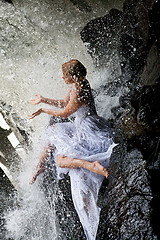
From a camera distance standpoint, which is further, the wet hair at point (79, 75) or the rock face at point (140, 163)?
the wet hair at point (79, 75)

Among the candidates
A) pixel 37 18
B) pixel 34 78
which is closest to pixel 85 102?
pixel 34 78

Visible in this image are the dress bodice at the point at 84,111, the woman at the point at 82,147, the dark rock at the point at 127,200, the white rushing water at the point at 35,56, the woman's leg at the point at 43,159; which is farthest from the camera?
the white rushing water at the point at 35,56

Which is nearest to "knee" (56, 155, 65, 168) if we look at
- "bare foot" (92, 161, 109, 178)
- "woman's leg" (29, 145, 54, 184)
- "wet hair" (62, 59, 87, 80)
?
"woman's leg" (29, 145, 54, 184)

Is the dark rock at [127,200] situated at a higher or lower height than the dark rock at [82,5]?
lower

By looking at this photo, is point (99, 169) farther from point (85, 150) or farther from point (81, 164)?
Result: point (85, 150)

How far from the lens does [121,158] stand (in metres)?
2.02

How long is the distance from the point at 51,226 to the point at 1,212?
1852 mm

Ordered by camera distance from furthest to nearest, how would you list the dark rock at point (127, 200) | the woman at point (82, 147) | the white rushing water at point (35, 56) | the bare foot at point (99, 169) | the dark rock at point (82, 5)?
the dark rock at point (82, 5), the white rushing water at point (35, 56), the woman at point (82, 147), the bare foot at point (99, 169), the dark rock at point (127, 200)

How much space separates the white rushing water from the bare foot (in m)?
1.82

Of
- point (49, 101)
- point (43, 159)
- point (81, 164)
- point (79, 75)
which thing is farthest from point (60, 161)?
point (79, 75)

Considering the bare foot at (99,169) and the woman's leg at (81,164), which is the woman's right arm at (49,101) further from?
the bare foot at (99,169)

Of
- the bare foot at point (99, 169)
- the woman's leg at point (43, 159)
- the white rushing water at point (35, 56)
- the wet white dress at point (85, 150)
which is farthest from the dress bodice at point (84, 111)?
the white rushing water at point (35, 56)

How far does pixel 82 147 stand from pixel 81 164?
302 millimetres

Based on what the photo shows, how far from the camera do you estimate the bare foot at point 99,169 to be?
2.08 m
